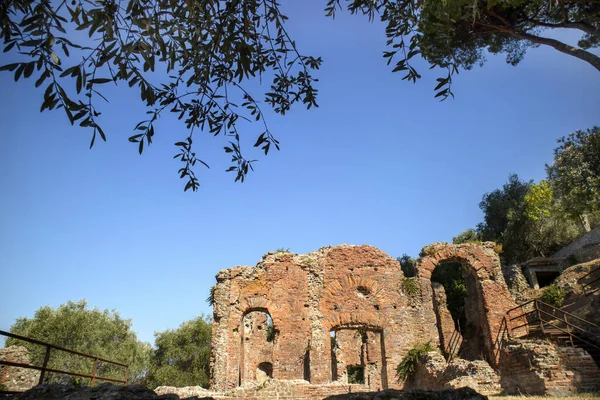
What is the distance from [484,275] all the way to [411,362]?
5031 mm

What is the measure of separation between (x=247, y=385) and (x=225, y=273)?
6.73 metres

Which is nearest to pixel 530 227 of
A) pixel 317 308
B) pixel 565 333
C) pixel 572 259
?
pixel 572 259

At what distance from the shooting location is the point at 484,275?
17.4 metres

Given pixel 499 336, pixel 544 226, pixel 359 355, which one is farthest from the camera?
pixel 544 226

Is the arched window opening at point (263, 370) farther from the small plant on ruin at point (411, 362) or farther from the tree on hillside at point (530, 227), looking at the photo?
the tree on hillside at point (530, 227)

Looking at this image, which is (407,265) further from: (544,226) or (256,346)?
(256,346)

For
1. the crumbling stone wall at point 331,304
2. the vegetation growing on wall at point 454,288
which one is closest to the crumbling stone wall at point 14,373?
the crumbling stone wall at point 331,304

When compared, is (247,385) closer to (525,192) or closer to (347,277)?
(347,277)

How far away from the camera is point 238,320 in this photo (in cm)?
1612

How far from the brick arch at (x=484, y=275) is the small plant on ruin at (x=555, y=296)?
2.67m

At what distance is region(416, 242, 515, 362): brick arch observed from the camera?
54.2ft

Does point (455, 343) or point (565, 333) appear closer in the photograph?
point (565, 333)

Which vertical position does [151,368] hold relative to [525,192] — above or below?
below

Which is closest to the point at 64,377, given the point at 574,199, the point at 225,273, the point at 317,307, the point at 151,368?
the point at 151,368
